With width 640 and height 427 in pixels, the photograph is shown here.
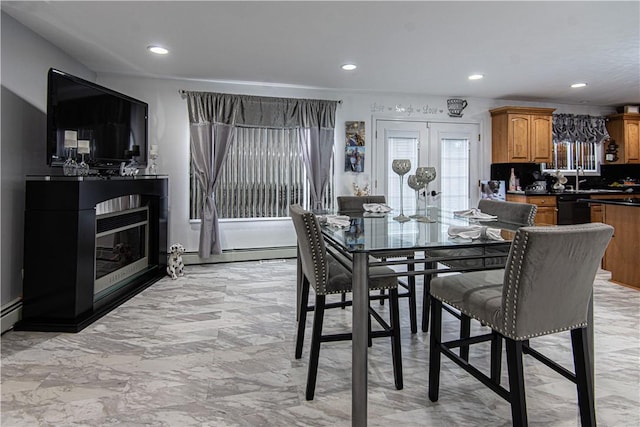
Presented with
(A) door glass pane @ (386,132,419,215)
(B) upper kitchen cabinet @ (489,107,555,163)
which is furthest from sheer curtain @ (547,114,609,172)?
(A) door glass pane @ (386,132,419,215)

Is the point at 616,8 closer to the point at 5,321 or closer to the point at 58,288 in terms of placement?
the point at 58,288

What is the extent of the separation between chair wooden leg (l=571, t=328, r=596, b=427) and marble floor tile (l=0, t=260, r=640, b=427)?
15cm

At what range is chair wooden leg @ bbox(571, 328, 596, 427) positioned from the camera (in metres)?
1.62

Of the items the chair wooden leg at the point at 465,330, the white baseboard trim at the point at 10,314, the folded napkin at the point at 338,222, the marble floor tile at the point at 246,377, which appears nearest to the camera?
the marble floor tile at the point at 246,377

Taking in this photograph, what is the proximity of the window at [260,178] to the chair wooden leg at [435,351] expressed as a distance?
3.54 meters

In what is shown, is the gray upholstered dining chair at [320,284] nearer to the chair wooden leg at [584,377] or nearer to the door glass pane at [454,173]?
the chair wooden leg at [584,377]

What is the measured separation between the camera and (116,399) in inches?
77.2

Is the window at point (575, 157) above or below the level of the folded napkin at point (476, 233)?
above

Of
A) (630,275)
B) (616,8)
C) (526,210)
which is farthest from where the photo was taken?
(630,275)

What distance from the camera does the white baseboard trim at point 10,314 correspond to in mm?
2783

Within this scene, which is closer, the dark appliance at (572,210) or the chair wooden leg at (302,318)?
the chair wooden leg at (302,318)

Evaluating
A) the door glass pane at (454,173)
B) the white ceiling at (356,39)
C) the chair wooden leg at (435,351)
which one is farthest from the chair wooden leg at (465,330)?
the door glass pane at (454,173)

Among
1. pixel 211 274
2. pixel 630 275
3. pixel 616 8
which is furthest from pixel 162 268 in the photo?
pixel 630 275

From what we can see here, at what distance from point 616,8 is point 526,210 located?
171 centimetres
